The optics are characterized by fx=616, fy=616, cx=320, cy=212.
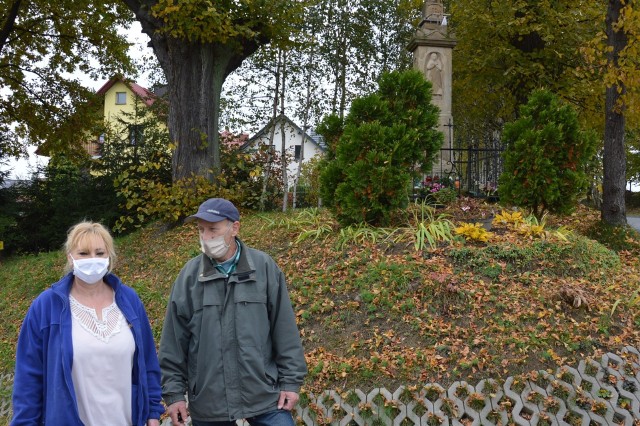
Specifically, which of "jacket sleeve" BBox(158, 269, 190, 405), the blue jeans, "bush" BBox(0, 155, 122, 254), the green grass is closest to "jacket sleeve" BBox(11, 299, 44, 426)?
"jacket sleeve" BBox(158, 269, 190, 405)

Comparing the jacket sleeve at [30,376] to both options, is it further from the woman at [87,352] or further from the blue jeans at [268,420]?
the blue jeans at [268,420]

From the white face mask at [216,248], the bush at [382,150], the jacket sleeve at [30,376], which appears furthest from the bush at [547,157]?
the jacket sleeve at [30,376]

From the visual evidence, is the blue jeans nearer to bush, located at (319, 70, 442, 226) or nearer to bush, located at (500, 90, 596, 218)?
bush, located at (319, 70, 442, 226)

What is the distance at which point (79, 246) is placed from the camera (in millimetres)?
2934

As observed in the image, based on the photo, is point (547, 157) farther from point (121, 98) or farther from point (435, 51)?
point (121, 98)

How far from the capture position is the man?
3.03m

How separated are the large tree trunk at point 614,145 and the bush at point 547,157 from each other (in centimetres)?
197

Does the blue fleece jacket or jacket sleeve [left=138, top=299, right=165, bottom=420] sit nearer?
the blue fleece jacket

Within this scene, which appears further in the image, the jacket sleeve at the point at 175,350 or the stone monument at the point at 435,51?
the stone monument at the point at 435,51

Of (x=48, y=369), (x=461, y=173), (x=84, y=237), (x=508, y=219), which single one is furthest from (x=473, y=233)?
(x=48, y=369)

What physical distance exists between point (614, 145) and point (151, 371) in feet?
31.2

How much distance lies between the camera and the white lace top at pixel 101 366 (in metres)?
2.73

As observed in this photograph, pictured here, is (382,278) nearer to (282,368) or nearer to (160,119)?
(282,368)

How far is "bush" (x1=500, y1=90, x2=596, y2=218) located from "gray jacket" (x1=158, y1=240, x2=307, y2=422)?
6.00 m
